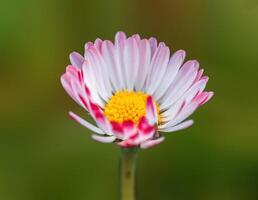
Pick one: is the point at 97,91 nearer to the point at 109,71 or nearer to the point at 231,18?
the point at 109,71

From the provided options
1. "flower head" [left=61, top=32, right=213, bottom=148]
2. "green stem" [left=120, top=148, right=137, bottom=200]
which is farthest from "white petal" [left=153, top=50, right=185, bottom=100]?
"green stem" [left=120, top=148, right=137, bottom=200]

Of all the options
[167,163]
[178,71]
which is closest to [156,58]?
[178,71]

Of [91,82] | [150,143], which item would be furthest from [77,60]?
[150,143]

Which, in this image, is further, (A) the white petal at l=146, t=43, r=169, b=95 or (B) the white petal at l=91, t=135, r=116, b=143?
(A) the white petal at l=146, t=43, r=169, b=95

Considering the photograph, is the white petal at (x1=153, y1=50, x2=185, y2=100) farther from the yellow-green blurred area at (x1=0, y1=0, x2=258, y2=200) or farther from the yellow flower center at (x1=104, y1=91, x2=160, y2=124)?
the yellow-green blurred area at (x1=0, y1=0, x2=258, y2=200)

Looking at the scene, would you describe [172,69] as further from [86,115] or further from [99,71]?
[86,115]
